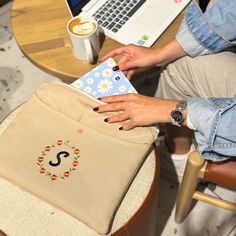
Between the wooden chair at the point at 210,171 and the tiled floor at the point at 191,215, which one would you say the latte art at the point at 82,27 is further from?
the tiled floor at the point at 191,215

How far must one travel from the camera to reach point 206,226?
4.38 ft

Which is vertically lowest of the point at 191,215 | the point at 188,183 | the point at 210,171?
the point at 191,215

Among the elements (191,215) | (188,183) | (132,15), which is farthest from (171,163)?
(132,15)

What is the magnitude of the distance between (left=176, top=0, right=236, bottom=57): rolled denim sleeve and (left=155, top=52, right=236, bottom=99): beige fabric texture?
26 mm

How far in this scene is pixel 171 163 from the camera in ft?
4.49

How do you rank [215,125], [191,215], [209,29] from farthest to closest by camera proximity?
1. [191,215]
2. [209,29]
3. [215,125]

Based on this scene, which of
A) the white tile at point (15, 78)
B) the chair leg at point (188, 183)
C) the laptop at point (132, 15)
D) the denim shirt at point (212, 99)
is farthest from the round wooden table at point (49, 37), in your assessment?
the white tile at point (15, 78)

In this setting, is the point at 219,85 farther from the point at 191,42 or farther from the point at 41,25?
the point at 41,25

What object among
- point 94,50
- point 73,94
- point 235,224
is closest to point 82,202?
point 73,94

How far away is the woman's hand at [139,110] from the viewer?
0.96 meters

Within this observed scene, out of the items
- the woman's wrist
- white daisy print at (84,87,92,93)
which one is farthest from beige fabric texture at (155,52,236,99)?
white daisy print at (84,87,92,93)

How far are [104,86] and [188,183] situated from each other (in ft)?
1.13

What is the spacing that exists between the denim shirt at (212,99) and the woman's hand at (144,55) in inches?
1.2

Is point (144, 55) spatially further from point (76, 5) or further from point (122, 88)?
point (76, 5)
